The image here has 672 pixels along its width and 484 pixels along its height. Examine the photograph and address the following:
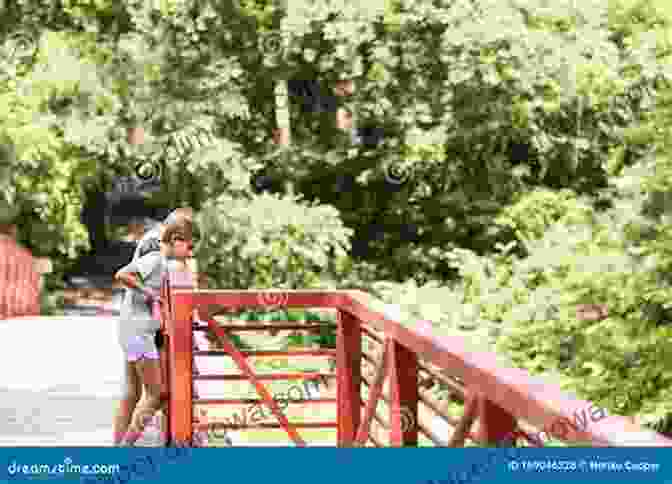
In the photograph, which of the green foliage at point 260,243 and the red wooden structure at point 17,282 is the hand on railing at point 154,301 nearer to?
the red wooden structure at point 17,282

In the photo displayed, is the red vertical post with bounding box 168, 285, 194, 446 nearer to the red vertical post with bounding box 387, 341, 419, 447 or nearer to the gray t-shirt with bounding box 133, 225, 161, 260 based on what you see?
the gray t-shirt with bounding box 133, 225, 161, 260

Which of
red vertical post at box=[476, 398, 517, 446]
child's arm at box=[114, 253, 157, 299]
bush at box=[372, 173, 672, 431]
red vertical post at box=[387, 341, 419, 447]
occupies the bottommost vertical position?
bush at box=[372, 173, 672, 431]

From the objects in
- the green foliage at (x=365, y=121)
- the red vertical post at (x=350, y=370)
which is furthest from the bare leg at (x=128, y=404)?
the green foliage at (x=365, y=121)

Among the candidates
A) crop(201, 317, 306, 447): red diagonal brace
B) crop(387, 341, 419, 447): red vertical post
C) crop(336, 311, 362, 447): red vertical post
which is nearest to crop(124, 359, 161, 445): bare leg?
crop(201, 317, 306, 447): red diagonal brace

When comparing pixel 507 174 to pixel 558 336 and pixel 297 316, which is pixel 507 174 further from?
pixel 558 336

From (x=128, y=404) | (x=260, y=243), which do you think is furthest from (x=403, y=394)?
(x=260, y=243)

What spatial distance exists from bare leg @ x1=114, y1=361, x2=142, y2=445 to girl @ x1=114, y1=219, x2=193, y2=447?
142 millimetres

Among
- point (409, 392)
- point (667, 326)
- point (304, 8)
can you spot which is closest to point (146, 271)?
point (409, 392)

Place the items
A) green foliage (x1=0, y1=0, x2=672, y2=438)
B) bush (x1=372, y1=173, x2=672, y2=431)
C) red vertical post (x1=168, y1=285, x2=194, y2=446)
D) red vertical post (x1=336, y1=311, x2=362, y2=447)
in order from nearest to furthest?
red vertical post (x1=168, y1=285, x2=194, y2=446)
red vertical post (x1=336, y1=311, x2=362, y2=447)
bush (x1=372, y1=173, x2=672, y2=431)
green foliage (x1=0, y1=0, x2=672, y2=438)

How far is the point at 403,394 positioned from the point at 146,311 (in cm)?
173

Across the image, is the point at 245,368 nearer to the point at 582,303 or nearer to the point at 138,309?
the point at 138,309

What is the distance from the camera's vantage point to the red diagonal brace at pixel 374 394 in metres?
5.45

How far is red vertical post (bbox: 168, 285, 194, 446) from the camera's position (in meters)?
6.48

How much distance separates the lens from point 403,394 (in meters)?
5.20
